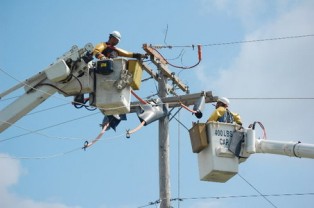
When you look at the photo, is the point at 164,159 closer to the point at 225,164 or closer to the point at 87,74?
the point at 225,164

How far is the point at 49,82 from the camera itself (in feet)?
27.8

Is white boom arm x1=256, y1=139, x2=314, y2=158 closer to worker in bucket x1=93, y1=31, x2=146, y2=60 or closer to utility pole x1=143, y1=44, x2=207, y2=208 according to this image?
worker in bucket x1=93, y1=31, x2=146, y2=60

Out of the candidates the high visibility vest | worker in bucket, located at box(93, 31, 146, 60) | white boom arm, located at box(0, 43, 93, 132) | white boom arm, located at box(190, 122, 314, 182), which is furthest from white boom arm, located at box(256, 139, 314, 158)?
white boom arm, located at box(0, 43, 93, 132)

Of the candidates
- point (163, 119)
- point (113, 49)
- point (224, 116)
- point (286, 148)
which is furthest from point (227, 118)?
point (163, 119)

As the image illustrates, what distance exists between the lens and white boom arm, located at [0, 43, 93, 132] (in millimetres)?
8305

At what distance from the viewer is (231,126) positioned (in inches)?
379

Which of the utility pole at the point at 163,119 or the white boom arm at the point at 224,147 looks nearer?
the white boom arm at the point at 224,147

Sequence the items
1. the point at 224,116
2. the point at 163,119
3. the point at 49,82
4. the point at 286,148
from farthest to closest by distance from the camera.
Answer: the point at 163,119 < the point at 224,116 < the point at 286,148 < the point at 49,82

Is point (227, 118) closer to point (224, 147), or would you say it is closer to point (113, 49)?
point (224, 147)

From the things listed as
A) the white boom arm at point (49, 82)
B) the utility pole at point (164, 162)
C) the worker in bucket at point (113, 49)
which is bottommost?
the utility pole at point (164, 162)

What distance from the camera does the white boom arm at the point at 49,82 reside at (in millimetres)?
8305

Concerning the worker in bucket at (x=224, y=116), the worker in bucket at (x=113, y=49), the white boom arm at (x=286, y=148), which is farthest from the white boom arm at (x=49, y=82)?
the white boom arm at (x=286, y=148)

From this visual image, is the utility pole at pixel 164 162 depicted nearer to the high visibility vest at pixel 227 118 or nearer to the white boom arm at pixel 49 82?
the high visibility vest at pixel 227 118

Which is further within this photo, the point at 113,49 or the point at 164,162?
the point at 164,162
